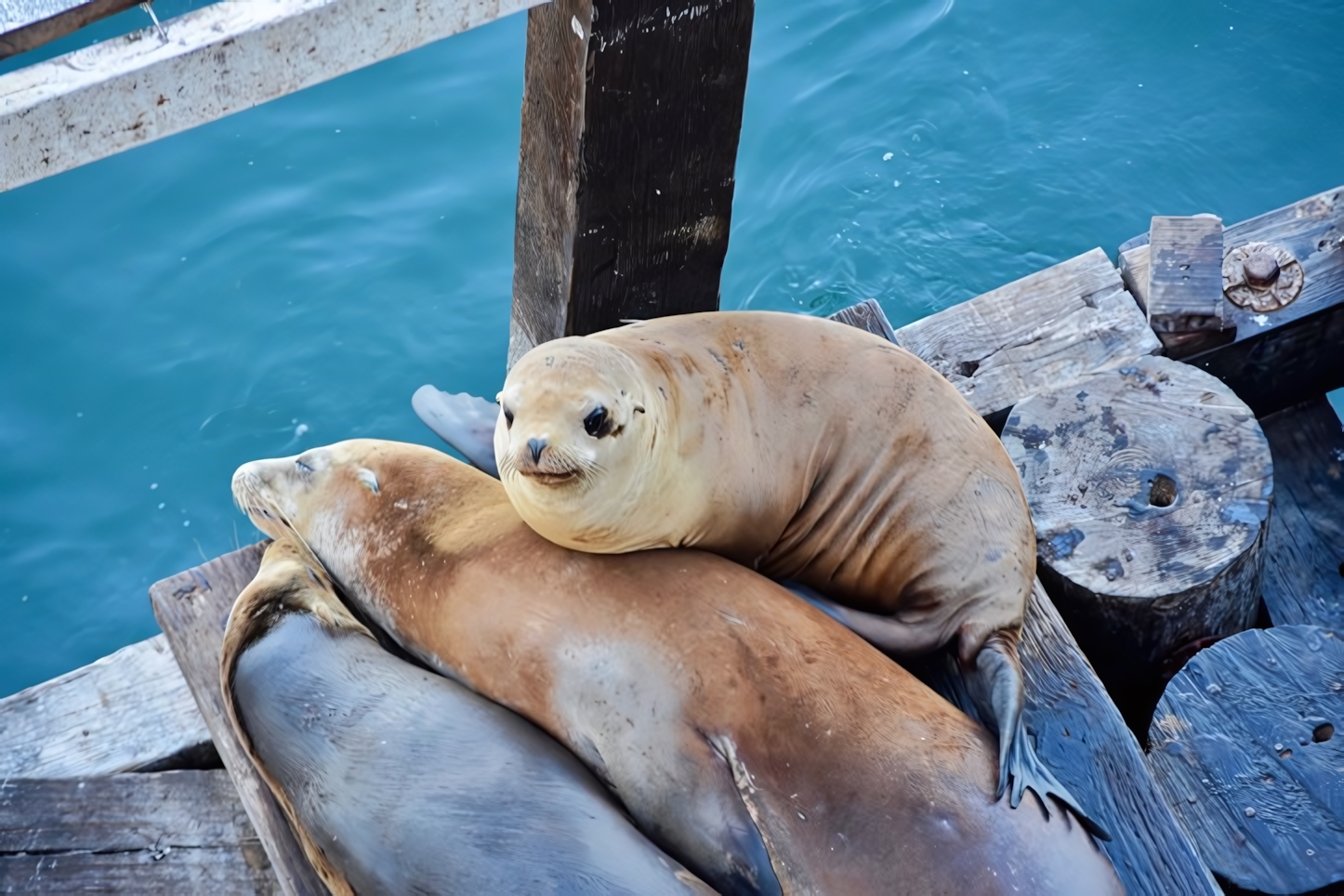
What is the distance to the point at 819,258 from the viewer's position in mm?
7281

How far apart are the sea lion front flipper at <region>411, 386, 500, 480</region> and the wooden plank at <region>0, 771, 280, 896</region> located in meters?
1.01

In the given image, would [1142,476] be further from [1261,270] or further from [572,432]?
[572,432]

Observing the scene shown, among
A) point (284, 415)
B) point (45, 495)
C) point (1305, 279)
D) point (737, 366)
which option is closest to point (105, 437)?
point (45, 495)

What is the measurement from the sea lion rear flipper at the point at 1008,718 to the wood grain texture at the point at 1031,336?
53.3 inches

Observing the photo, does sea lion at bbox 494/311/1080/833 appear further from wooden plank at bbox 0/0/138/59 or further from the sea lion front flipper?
wooden plank at bbox 0/0/138/59

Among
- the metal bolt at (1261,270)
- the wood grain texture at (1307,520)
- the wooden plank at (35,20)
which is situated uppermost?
the wooden plank at (35,20)

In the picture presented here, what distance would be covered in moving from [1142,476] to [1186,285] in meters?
0.83

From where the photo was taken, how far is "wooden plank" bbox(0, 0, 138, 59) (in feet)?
5.76

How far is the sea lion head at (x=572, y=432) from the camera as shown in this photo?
2508 millimetres

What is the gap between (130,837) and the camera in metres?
3.05

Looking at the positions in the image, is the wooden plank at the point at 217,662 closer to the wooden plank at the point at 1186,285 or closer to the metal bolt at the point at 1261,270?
the wooden plank at the point at 1186,285

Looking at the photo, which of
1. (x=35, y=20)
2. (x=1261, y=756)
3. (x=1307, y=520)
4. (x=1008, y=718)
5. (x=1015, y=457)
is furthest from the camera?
(x=1307, y=520)

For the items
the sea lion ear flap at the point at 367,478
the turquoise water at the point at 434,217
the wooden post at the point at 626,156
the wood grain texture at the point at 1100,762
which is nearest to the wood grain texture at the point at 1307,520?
the wood grain texture at the point at 1100,762

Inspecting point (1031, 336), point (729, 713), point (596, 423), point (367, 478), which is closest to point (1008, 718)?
point (729, 713)
